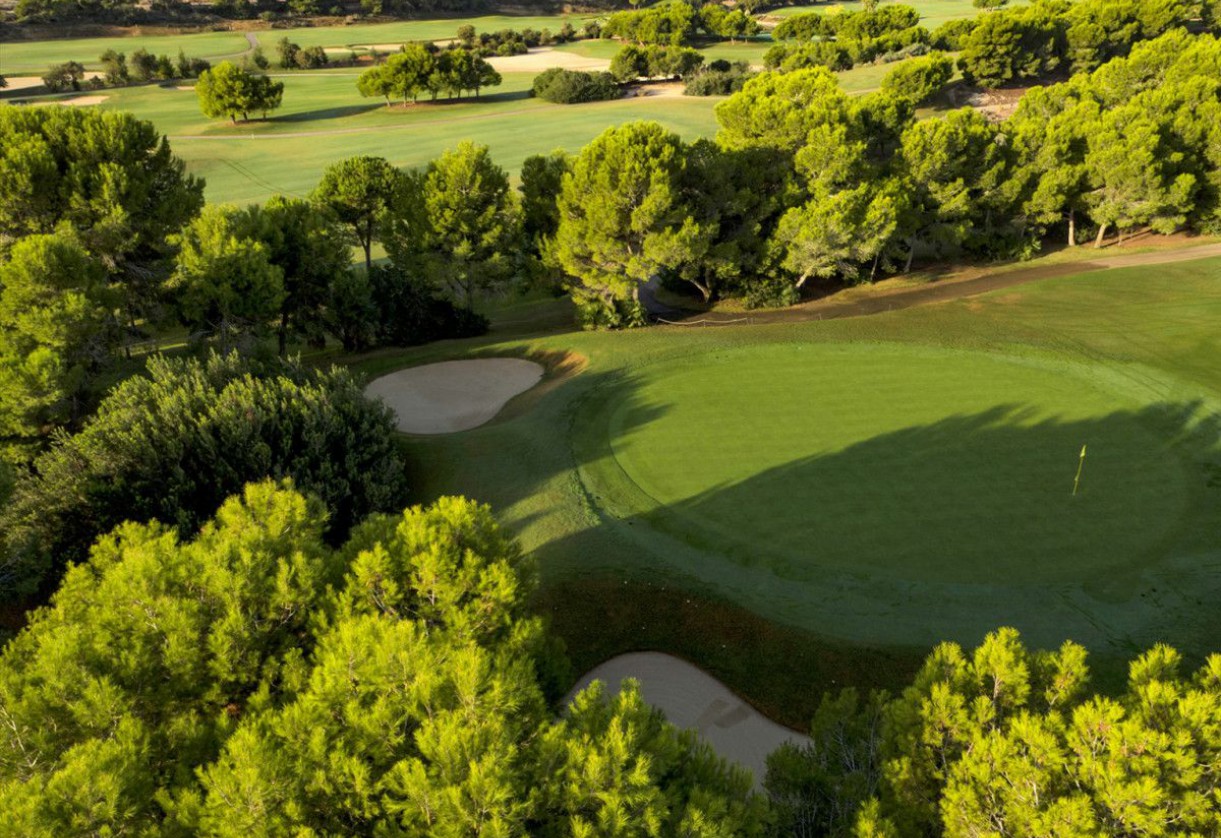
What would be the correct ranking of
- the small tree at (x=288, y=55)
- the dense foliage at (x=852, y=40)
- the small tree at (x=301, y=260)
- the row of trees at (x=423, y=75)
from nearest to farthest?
the small tree at (x=301, y=260) → the row of trees at (x=423, y=75) → the dense foliage at (x=852, y=40) → the small tree at (x=288, y=55)

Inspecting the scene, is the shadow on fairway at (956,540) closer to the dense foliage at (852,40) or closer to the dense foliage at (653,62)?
the dense foliage at (852,40)

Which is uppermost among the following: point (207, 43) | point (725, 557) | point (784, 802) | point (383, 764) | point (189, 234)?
point (207, 43)

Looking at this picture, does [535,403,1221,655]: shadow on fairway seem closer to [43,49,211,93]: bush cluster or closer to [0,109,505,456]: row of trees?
[0,109,505,456]: row of trees

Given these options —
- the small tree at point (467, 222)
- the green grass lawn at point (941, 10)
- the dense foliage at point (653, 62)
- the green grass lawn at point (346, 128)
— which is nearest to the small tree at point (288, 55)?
the green grass lawn at point (346, 128)

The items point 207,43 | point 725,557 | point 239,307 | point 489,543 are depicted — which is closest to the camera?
point 489,543

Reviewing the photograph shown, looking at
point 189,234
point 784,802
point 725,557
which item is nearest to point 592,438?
point 725,557

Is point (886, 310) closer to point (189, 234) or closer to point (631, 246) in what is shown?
point (631, 246)

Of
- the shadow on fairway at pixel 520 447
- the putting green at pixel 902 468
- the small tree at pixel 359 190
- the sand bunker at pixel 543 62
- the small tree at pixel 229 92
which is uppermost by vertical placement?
the sand bunker at pixel 543 62
